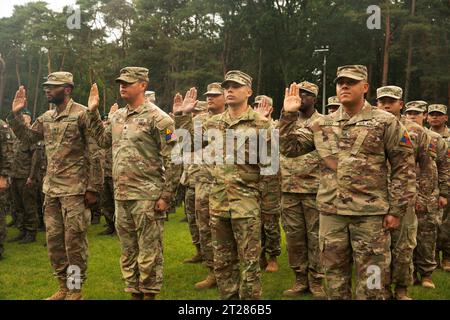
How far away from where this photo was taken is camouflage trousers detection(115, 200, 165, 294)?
203 inches

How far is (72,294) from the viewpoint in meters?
5.48

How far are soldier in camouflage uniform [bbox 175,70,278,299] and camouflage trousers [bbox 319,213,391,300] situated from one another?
749 millimetres

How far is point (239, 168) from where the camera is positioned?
191 inches

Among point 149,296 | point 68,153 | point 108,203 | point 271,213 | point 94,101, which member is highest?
point 94,101

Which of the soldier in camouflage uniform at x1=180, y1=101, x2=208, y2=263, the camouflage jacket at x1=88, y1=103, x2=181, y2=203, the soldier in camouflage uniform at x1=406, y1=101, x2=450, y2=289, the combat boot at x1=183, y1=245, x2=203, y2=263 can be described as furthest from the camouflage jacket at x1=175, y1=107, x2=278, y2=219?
the combat boot at x1=183, y1=245, x2=203, y2=263

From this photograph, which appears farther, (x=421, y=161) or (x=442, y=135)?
(x=442, y=135)

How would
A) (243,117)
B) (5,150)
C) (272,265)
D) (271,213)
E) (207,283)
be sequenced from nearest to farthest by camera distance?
1. (243,117)
2. (207,283)
3. (5,150)
4. (271,213)
5. (272,265)

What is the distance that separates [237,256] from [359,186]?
5.00 ft

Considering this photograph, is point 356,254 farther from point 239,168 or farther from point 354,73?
point 354,73

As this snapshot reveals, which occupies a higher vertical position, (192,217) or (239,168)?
(239,168)

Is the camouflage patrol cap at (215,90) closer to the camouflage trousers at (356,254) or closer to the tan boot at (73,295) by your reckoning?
the camouflage trousers at (356,254)

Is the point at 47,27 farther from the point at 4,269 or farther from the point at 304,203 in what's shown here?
the point at 304,203

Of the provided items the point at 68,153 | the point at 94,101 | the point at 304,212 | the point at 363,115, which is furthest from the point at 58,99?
the point at 363,115
